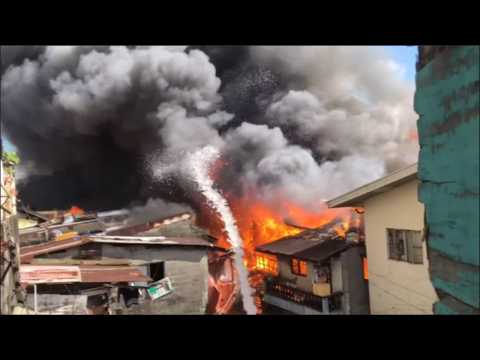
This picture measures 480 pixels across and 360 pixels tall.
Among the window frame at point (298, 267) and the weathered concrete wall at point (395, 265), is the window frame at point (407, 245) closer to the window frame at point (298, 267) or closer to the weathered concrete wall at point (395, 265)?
the weathered concrete wall at point (395, 265)

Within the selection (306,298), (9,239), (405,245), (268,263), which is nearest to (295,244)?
(268,263)

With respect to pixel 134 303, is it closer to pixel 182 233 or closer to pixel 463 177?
pixel 182 233

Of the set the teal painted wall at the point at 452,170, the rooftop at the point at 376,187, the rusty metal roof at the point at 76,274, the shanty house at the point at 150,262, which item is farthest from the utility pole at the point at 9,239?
the rooftop at the point at 376,187

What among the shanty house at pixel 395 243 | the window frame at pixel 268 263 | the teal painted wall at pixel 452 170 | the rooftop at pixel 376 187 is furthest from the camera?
the window frame at pixel 268 263

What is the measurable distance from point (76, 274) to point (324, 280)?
6938mm

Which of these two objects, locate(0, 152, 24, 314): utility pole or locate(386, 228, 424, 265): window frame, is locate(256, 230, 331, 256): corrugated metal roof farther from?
locate(0, 152, 24, 314): utility pole

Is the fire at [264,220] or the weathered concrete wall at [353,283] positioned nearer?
the weathered concrete wall at [353,283]

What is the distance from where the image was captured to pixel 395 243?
9.86 metres

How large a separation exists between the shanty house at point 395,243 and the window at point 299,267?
2.65 meters

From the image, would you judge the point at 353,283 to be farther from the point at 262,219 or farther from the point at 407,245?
the point at 262,219

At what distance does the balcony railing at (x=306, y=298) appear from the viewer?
40.1 ft

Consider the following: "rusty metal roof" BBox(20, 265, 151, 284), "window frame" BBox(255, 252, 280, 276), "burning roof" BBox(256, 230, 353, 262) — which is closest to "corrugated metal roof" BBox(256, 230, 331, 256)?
"burning roof" BBox(256, 230, 353, 262)

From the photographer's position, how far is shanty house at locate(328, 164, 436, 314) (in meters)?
9.14
